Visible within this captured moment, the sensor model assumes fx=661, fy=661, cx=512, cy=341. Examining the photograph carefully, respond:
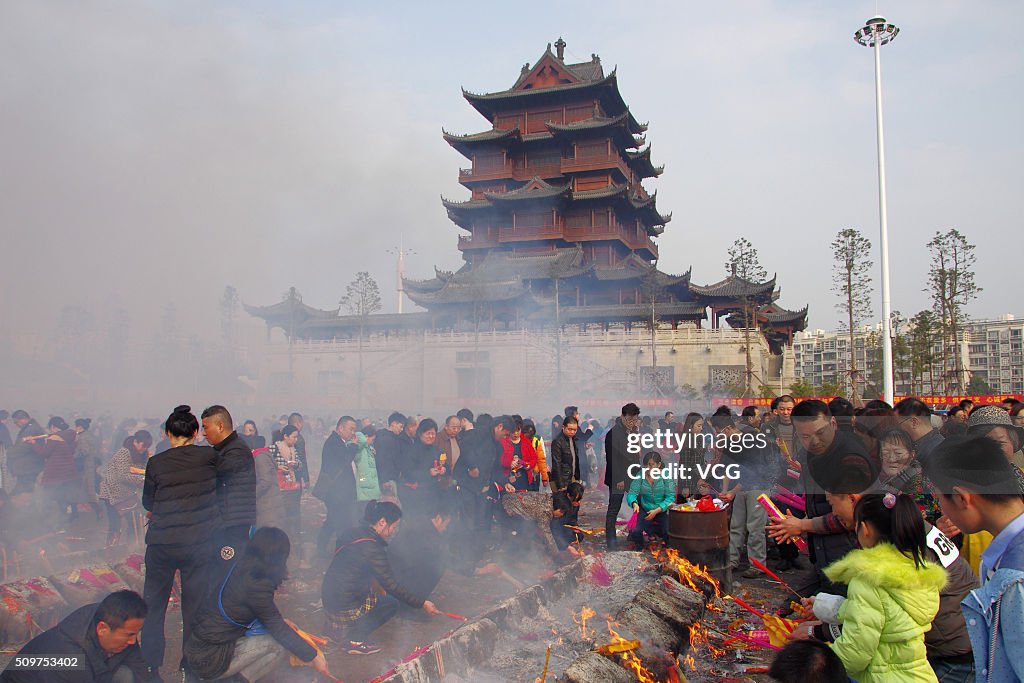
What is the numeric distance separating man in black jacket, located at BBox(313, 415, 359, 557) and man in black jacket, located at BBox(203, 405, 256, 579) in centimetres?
244

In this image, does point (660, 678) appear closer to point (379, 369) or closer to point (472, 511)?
point (472, 511)

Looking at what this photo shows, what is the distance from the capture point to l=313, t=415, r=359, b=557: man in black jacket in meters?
6.73

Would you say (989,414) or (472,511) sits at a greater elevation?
(989,414)

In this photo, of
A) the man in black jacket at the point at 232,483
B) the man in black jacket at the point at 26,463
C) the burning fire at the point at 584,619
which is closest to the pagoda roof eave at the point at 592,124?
the man in black jacket at the point at 26,463

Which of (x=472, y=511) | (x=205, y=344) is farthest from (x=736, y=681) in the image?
(x=205, y=344)

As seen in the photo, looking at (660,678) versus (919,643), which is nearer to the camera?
(919,643)

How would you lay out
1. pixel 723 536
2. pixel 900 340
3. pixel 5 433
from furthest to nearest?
1. pixel 900 340
2. pixel 5 433
3. pixel 723 536

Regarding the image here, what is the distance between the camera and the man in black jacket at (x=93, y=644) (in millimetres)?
2906

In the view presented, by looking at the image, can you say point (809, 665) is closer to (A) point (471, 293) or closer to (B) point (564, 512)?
(B) point (564, 512)

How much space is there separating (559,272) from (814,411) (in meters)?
28.1

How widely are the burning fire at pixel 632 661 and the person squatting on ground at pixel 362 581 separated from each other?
48.9 inches

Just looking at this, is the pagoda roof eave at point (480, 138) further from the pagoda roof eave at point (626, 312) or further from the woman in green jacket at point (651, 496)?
the woman in green jacket at point (651, 496)

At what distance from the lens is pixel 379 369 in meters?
32.7

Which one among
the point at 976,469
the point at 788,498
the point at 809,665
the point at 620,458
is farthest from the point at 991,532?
the point at 620,458
